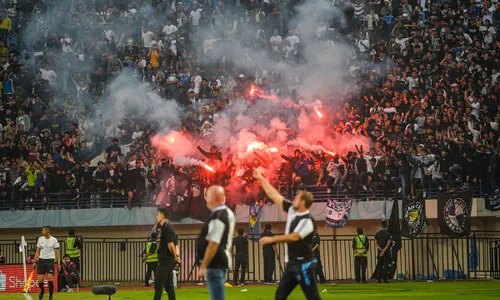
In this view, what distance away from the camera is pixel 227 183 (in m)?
27.7

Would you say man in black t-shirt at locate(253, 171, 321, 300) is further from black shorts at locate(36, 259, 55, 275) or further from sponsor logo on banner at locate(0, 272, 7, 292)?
sponsor logo on banner at locate(0, 272, 7, 292)

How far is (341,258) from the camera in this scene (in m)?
28.0

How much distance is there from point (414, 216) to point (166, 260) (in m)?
12.3

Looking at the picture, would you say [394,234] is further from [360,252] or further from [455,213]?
[455,213]

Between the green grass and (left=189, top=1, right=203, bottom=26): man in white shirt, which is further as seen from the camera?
(left=189, top=1, right=203, bottom=26): man in white shirt

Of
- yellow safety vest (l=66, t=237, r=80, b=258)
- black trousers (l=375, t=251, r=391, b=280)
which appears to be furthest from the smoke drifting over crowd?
yellow safety vest (l=66, t=237, r=80, b=258)

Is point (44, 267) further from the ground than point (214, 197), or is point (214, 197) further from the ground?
point (214, 197)

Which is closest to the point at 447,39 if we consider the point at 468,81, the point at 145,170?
the point at 468,81

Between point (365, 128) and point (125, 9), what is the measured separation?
15070mm

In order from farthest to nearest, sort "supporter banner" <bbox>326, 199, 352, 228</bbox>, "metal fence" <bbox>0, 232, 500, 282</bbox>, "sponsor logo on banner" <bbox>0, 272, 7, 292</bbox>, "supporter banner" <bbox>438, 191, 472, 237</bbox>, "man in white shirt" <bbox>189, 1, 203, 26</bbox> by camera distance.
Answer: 1. "man in white shirt" <bbox>189, 1, 203, 26</bbox>
2. "supporter banner" <bbox>326, 199, 352, 228</bbox>
3. "metal fence" <bbox>0, 232, 500, 282</bbox>
4. "supporter banner" <bbox>438, 191, 472, 237</bbox>
5. "sponsor logo on banner" <bbox>0, 272, 7, 292</bbox>

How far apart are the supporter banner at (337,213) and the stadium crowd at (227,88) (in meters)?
0.60

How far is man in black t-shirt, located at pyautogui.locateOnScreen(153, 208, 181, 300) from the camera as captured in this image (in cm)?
1495

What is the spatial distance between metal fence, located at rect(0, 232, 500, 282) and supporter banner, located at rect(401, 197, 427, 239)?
723mm

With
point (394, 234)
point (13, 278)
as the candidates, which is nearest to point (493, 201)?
point (394, 234)
